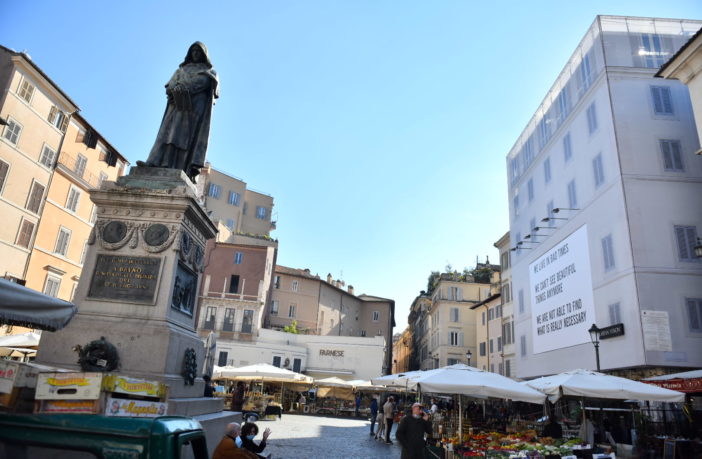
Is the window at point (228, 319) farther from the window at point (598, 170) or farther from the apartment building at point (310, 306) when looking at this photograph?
the window at point (598, 170)

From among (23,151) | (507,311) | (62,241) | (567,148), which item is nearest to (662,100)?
(567,148)

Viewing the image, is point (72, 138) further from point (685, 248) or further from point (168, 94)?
point (685, 248)

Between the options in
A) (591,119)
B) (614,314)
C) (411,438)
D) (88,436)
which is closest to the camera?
(88,436)

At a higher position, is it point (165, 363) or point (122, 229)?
point (122, 229)

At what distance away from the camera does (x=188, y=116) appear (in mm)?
8328

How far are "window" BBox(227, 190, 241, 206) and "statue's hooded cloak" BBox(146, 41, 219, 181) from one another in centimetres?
4892

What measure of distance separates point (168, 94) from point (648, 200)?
19.9 m

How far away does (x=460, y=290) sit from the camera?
58.1m

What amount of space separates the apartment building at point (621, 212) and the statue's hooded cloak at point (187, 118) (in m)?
18.2

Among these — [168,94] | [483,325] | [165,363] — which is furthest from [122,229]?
[483,325]

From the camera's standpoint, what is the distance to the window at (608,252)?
2152 cm

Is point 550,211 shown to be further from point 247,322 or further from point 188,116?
point 247,322

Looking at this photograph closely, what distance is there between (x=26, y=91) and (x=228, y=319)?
25.4 m

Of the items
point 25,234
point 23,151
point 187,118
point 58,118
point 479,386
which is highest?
point 58,118
